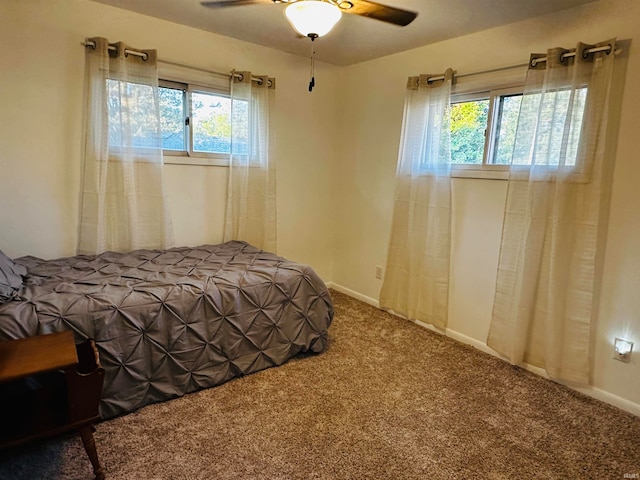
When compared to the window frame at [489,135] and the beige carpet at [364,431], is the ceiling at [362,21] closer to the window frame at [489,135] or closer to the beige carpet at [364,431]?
the window frame at [489,135]

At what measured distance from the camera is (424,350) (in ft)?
9.50

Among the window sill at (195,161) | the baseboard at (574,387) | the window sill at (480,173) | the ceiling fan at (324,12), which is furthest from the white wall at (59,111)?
the baseboard at (574,387)

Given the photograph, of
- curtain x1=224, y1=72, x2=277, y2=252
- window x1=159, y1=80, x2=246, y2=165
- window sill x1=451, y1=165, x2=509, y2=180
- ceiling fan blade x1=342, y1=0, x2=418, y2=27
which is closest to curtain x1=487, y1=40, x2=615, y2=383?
window sill x1=451, y1=165, x2=509, y2=180

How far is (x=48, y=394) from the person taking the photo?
5.45 feet

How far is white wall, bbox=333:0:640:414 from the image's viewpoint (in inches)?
86.3

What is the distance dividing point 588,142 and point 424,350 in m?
1.68

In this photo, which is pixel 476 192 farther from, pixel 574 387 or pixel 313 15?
pixel 313 15

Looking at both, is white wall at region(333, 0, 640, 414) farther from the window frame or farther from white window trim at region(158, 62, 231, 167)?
white window trim at region(158, 62, 231, 167)

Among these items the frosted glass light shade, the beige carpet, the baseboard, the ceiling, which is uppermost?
the ceiling

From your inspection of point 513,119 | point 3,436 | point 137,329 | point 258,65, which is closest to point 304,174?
point 258,65

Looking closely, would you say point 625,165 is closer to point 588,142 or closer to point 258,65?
point 588,142

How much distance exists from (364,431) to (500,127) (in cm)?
222

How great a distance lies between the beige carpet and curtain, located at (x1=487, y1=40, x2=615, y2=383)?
1.05ft

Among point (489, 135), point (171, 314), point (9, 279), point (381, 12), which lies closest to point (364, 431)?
point (171, 314)
